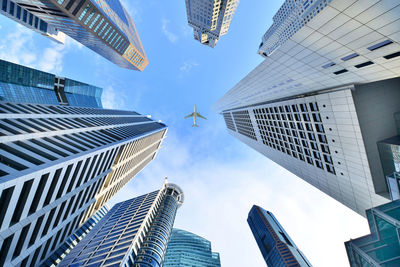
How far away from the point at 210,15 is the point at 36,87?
11185cm

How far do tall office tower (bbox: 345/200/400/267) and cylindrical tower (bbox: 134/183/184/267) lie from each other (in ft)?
185

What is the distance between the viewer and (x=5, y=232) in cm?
1595

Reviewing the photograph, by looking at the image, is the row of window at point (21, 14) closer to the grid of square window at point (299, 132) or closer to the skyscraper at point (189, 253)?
the grid of square window at point (299, 132)

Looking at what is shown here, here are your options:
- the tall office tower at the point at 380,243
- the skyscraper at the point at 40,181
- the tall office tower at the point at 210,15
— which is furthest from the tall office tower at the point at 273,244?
the tall office tower at the point at 210,15

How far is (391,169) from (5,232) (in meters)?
40.9

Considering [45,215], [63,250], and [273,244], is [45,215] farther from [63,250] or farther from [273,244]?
[273,244]

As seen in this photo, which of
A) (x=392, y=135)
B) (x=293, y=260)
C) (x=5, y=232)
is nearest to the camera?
(x=5, y=232)

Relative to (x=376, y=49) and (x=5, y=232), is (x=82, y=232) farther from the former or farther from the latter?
(x=376, y=49)

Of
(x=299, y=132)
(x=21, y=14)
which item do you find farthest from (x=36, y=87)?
(x=299, y=132)

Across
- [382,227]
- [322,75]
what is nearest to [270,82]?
[322,75]

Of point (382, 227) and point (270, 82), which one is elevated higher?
point (270, 82)

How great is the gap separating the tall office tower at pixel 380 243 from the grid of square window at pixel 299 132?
52.4 feet

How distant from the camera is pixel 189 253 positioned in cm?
11269

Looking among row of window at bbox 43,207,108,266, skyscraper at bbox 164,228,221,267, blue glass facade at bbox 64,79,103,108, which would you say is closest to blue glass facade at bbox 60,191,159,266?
row of window at bbox 43,207,108,266
